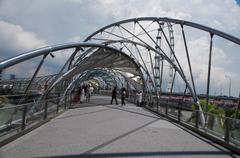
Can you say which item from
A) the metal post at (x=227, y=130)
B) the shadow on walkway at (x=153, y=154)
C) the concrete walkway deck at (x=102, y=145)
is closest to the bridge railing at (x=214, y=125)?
the metal post at (x=227, y=130)

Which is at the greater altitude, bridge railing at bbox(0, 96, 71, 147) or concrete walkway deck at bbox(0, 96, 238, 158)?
bridge railing at bbox(0, 96, 71, 147)

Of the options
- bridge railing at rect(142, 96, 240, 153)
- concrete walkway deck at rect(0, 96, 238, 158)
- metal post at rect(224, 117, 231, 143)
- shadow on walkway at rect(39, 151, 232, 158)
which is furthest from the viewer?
metal post at rect(224, 117, 231, 143)

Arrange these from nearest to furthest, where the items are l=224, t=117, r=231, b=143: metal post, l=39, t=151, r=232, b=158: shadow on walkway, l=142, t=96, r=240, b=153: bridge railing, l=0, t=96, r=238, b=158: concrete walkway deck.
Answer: l=39, t=151, r=232, b=158: shadow on walkway, l=0, t=96, r=238, b=158: concrete walkway deck, l=142, t=96, r=240, b=153: bridge railing, l=224, t=117, r=231, b=143: metal post

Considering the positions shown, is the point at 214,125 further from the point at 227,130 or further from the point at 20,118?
the point at 20,118

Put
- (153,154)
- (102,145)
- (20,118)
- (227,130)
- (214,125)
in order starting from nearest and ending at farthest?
(153,154) → (102,145) → (20,118) → (227,130) → (214,125)

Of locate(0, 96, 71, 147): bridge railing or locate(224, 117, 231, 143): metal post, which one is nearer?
locate(0, 96, 71, 147): bridge railing

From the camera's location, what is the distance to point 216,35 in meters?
18.4

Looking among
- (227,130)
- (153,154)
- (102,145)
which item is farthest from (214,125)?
(102,145)

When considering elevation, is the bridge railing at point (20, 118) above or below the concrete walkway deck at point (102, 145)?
above

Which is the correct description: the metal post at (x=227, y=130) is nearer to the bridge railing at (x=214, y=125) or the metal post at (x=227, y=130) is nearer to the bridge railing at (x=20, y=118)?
the bridge railing at (x=214, y=125)

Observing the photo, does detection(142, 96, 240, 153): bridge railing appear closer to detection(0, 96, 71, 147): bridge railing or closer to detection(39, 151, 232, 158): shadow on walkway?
detection(39, 151, 232, 158): shadow on walkway

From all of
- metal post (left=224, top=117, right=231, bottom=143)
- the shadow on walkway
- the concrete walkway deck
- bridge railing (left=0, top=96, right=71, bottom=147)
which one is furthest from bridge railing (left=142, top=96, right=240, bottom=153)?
bridge railing (left=0, top=96, right=71, bottom=147)

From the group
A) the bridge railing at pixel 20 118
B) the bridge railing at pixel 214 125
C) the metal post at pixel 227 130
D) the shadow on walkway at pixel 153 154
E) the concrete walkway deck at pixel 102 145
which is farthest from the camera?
the metal post at pixel 227 130

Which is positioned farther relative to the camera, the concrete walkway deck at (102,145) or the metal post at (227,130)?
the metal post at (227,130)
